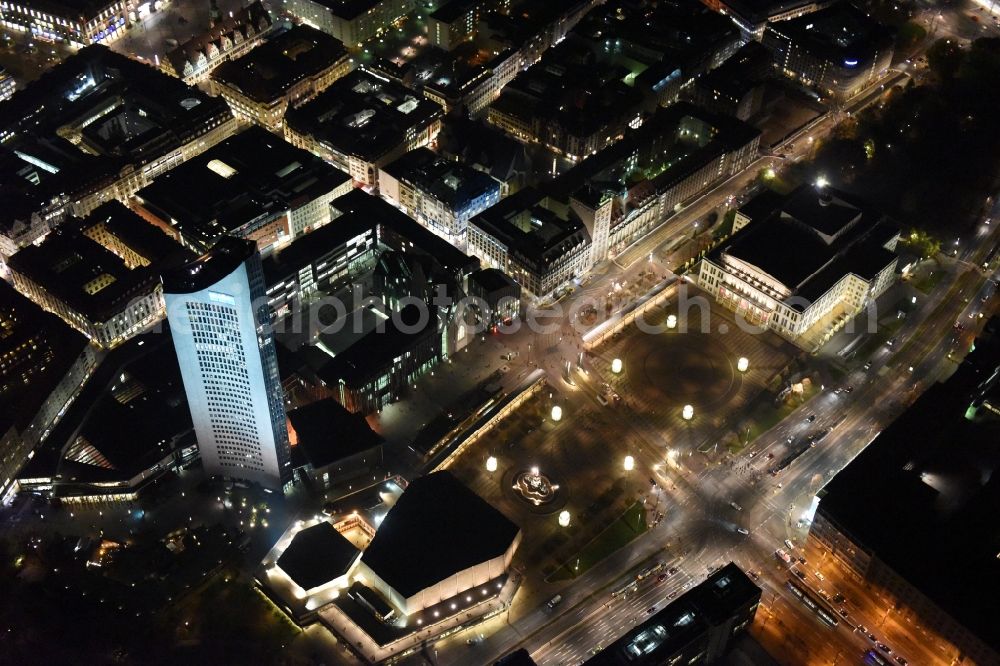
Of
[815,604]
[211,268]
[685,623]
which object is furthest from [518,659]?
[211,268]

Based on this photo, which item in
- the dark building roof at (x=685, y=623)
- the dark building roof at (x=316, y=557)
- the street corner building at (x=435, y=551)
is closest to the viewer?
the dark building roof at (x=685, y=623)

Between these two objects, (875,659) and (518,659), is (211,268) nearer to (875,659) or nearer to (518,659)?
(518,659)

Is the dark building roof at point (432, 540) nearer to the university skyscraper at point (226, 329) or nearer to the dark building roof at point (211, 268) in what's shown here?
the university skyscraper at point (226, 329)

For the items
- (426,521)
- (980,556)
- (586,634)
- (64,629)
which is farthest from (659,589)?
(64,629)

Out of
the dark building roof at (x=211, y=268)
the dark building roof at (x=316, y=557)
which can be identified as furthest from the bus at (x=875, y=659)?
the dark building roof at (x=211, y=268)

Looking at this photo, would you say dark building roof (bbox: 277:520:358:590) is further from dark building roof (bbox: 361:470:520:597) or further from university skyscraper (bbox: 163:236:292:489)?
university skyscraper (bbox: 163:236:292:489)

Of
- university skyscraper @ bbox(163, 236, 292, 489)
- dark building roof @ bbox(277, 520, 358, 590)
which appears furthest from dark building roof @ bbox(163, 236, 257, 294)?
dark building roof @ bbox(277, 520, 358, 590)
